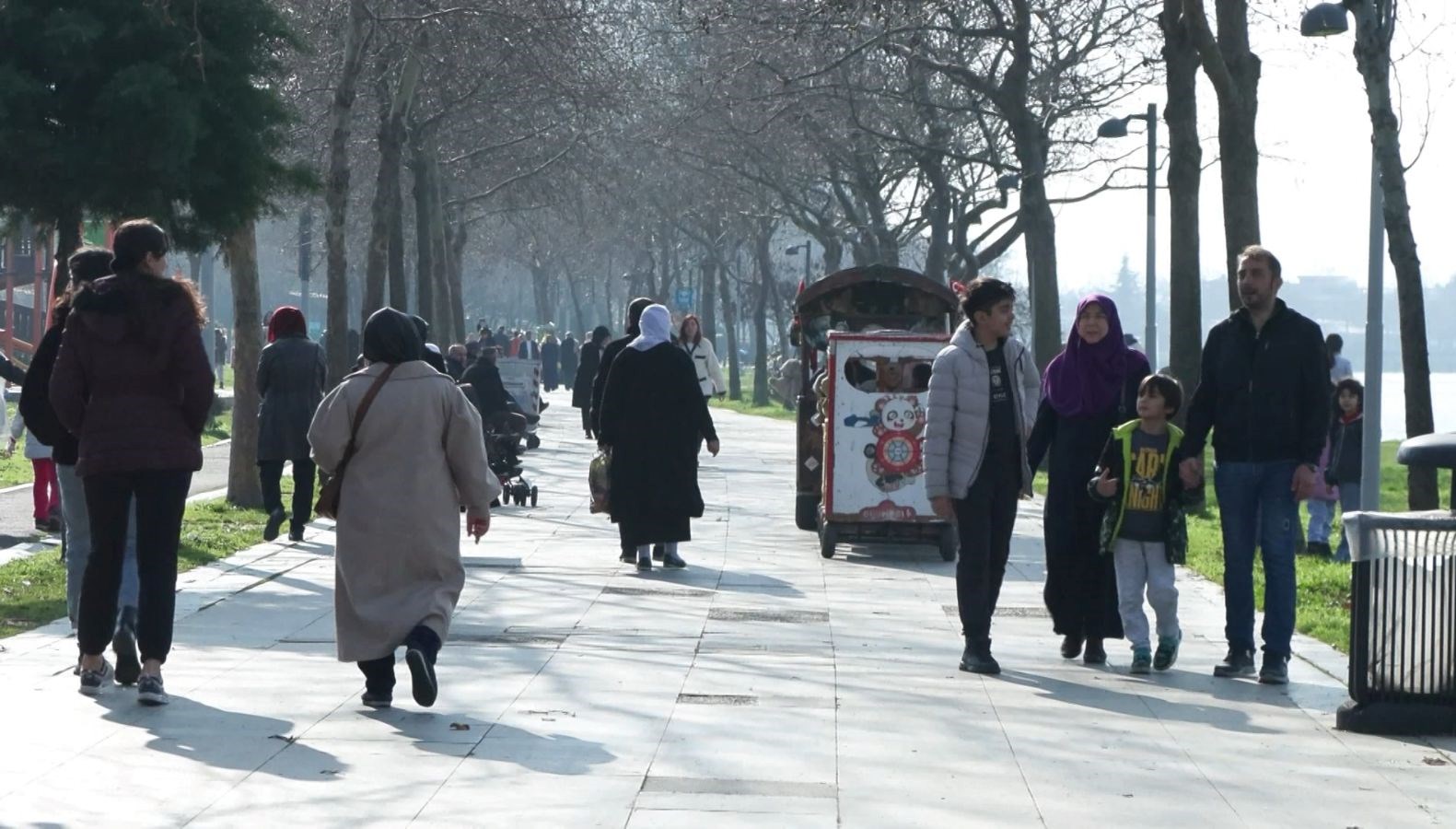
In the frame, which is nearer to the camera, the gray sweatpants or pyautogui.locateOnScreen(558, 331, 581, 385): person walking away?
the gray sweatpants

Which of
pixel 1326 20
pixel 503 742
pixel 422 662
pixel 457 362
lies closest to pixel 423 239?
pixel 457 362

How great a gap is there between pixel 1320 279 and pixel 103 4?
138980 millimetres

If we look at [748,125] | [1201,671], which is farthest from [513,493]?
[748,125]

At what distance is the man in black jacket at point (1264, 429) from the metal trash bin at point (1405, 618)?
0.98m

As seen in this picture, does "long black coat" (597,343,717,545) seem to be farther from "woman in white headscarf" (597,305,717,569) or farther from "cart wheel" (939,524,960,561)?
"cart wheel" (939,524,960,561)

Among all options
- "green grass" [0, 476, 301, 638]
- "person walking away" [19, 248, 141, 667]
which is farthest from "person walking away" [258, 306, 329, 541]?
"person walking away" [19, 248, 141, 667]

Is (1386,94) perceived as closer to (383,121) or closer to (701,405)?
(701,405)

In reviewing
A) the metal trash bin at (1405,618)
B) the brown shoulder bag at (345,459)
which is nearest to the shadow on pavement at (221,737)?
the brown shoulder bag at (345,459)

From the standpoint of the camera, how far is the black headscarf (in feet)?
26.9

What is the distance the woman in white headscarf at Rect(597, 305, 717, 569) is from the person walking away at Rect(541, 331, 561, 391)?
39125 millimetres

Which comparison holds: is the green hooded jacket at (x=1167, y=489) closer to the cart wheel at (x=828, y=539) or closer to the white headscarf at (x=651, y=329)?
the white headscarf at (x=651, y=329)

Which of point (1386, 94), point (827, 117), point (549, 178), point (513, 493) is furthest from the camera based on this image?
point (549, 178)

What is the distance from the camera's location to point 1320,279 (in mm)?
145750

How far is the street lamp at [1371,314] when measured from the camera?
15.9m
